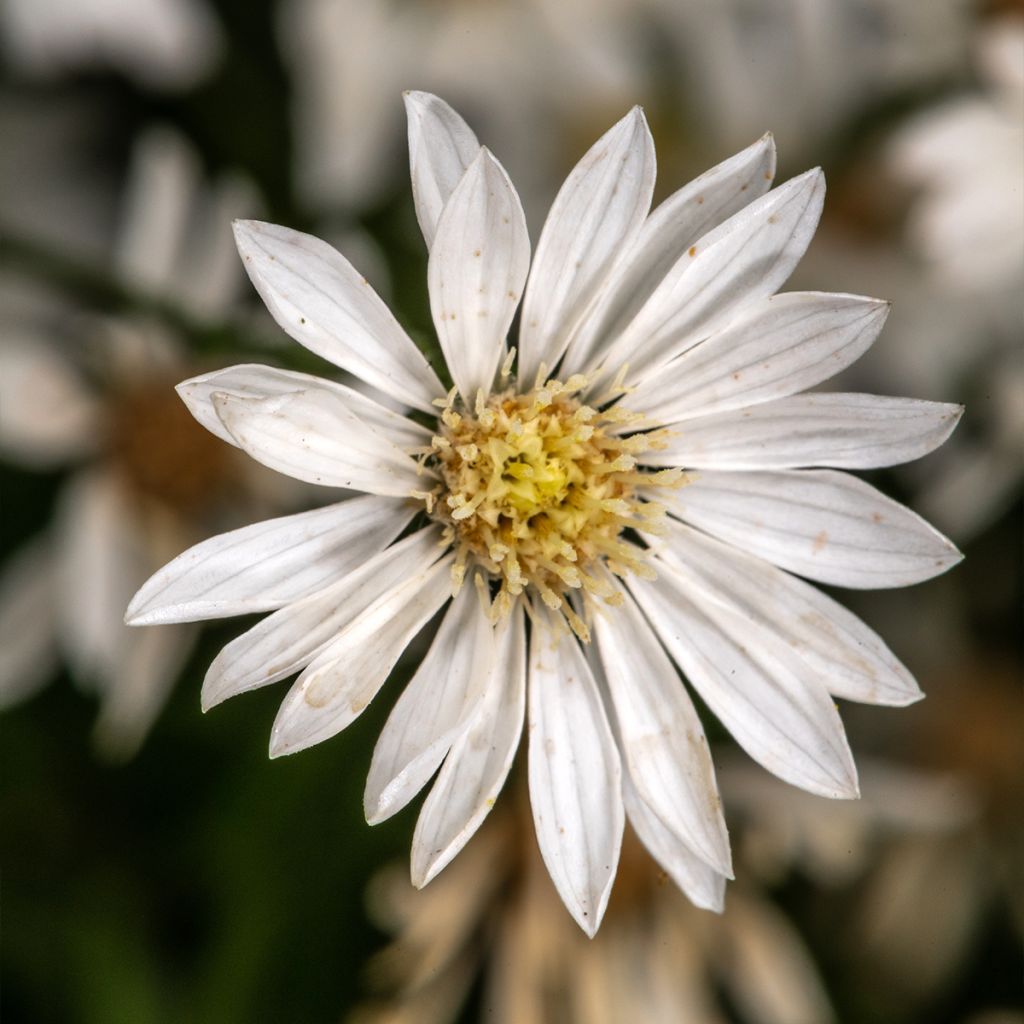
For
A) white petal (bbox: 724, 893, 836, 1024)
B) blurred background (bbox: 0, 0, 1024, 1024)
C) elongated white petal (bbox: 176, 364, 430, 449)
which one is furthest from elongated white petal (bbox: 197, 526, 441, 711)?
white petal (bbox: 724, 893, 836, 1024)

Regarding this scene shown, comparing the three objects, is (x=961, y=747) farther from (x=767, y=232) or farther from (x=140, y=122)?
(x=140, y=122)

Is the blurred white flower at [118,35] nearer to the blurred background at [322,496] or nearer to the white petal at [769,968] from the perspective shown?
the blurred background at [322,496]

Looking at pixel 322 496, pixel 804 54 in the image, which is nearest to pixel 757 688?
pixel 322 496

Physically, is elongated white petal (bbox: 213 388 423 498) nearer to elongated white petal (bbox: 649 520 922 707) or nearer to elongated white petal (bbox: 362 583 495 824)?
elongated white petal (bbox: 362 583 495 824)

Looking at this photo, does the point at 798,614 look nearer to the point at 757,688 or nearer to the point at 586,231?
the point at 757,688

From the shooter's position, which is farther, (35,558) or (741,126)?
(741,126)

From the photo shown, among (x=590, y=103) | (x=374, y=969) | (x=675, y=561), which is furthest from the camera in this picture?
(x=590, y=103)

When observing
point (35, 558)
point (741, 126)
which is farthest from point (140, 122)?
Result: point (741, 126)

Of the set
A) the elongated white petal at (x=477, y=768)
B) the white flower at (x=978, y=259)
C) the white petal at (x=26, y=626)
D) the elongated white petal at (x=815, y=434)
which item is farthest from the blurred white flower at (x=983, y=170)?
the white petal at (x=26, y=626)
